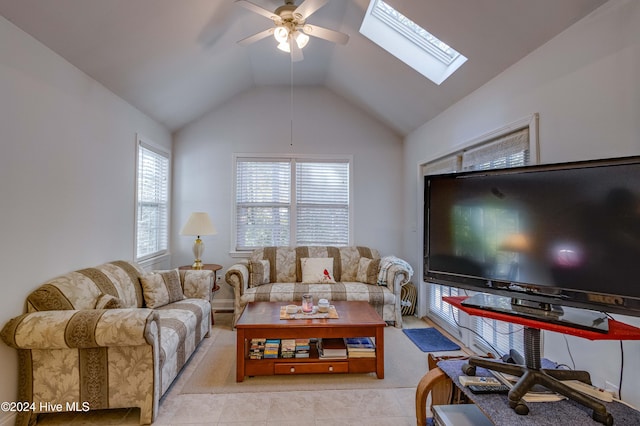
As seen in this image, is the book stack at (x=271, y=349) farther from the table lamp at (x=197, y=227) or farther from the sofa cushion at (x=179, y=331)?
the table lamp at (x=197, y=227)

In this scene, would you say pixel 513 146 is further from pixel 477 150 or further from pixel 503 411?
pixel 503 411

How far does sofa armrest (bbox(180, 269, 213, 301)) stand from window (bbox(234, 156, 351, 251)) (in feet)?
3.92

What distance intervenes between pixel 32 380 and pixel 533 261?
3.06 meters

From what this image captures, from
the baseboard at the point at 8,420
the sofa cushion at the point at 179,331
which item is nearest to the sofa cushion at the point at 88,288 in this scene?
the sofa cushion at the point at 179,331

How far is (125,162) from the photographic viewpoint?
126 inches

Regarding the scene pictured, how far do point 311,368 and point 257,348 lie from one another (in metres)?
0.49

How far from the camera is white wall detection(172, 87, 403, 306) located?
4426 mm

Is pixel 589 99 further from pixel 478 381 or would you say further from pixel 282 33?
pixel 282 33

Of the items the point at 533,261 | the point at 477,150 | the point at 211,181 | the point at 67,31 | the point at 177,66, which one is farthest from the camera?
the point at 211,181

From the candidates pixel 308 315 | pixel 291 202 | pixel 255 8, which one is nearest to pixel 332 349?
pixel 308 315

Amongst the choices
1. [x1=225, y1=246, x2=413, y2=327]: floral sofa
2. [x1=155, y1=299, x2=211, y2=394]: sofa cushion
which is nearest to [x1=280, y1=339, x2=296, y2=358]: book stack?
[x1=225, y1=246, x2=413, y2=327]: floral sofa

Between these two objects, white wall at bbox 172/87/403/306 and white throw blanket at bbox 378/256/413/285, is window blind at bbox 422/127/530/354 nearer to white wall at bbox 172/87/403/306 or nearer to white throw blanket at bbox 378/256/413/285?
white throw blanket at bbox 378/256/413/285

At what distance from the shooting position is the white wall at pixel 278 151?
4426 mm

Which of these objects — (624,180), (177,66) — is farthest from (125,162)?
(624,180)
